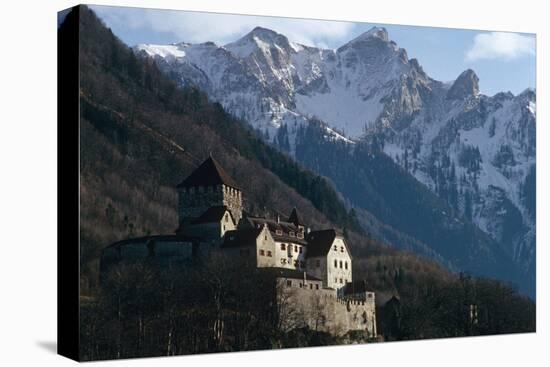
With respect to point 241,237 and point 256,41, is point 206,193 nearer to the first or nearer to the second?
point 241,237

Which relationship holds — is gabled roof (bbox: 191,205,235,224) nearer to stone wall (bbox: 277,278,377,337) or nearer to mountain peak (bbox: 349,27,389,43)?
stone wall (bbox: 277,278,377,337)

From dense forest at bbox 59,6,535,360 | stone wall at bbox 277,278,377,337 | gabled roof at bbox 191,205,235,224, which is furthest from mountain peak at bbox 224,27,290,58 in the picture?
stone wall at bbox 277,278,377,337

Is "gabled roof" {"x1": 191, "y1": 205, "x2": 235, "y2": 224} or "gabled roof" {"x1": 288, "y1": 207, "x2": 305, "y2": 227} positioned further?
"gabled roof" {"x1": 288, "y1": 207, "x2": 305, "y2": 227}

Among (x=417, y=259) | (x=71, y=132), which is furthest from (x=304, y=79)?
(x=71, y=132)

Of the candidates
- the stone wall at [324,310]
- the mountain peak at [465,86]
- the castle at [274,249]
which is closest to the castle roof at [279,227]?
the castle at [274,249]

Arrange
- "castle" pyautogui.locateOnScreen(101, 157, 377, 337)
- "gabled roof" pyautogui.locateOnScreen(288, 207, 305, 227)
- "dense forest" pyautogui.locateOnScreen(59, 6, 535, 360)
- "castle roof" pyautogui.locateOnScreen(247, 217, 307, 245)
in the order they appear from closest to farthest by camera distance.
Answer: "dense forest" pyautogui.locateOnScreen(59, 6, 535, 360)
"castle" pyautogui.locateOnScreen(101, 157, 377, 337)
"castle roof" pyautogui.locateOnScreen(247, 217, 307, 245)
"gabled roof" pyautogui.locateOnScreen(288, 207, 305, 227)

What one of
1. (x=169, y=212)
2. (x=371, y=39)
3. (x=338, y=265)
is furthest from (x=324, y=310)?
(x=371, y=39)
